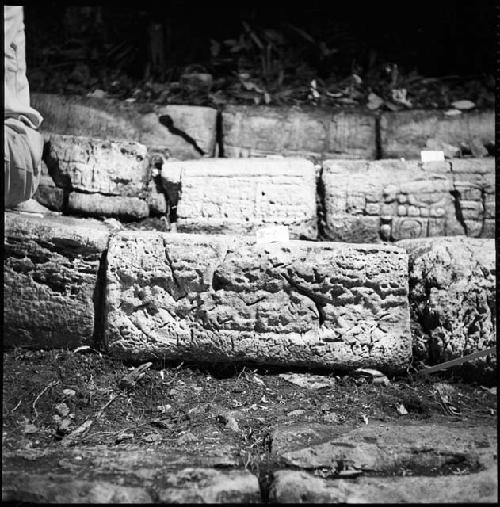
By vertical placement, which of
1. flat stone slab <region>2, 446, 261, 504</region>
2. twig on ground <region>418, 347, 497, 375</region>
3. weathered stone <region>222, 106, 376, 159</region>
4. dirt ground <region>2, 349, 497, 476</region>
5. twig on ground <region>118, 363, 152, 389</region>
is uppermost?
weathered stone <region>222, 106, 376, 159</region>

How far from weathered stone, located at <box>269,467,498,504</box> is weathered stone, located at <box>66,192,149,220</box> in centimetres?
181

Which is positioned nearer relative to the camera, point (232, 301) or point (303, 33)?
point (232, 301)

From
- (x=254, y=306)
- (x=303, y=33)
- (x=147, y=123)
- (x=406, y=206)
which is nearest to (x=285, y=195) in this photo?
(x=406, y=206)

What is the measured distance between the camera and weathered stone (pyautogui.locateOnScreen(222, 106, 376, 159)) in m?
3.76

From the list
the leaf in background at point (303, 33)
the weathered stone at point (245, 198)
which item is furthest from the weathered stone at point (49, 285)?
the leaf in background at point (303, 33)

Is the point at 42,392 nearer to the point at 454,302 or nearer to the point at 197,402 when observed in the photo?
the point at 197,402

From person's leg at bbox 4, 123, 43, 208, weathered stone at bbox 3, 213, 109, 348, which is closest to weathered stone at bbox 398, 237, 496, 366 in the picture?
weathered stone at bbox 3, 213, 109, 348

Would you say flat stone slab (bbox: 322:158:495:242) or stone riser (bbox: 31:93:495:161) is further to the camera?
stone riser (bbox: 31:93:495:161)

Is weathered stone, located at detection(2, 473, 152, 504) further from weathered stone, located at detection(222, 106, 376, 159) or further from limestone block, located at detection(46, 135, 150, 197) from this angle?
weathered stone, located at detection(222, 106, 376, 159)

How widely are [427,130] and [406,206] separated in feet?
2.57

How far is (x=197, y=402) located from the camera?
2541mm

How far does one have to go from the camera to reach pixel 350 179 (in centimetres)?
330

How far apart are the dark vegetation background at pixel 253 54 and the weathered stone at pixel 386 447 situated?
245 cm

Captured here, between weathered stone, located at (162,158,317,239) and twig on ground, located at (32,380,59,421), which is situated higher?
weathered stone, located at (162,158,317,239)
